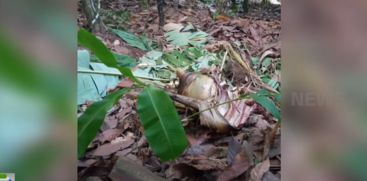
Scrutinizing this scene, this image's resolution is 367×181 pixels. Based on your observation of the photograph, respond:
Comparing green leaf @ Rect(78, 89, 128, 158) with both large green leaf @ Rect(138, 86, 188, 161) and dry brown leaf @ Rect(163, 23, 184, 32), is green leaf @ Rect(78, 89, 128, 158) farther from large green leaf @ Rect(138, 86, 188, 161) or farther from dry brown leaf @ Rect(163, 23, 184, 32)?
dry brown leaf @ Rect(163, 23, 184, 32)

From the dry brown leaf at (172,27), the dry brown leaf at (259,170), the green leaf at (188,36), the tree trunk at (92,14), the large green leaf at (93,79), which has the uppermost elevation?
the tree trunk at (92,14)

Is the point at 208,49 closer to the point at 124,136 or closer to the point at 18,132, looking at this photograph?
the point at 124,136

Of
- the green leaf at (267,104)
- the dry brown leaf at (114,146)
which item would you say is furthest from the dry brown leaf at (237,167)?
the dry brown leaf at (114,146)

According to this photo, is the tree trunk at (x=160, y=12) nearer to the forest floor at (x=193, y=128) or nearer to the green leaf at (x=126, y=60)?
the forest floor at (x=193, y=128)

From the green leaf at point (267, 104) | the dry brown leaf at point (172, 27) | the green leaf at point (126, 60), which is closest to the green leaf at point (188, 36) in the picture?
the dry brown leaf at point (172, 27)

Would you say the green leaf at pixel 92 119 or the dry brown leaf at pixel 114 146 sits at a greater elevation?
the green leaf at pixel 92 119

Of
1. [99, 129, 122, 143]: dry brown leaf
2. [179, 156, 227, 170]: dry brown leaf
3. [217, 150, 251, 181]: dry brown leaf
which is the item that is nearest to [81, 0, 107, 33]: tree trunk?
[99, 129, 122, 143]: dry brown leaf

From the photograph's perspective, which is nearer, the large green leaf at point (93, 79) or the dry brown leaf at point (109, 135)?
the large green leaf at point (93, 79)

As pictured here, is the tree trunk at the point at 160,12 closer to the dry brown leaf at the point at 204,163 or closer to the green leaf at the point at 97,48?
the green leaf at the point at 97,48
